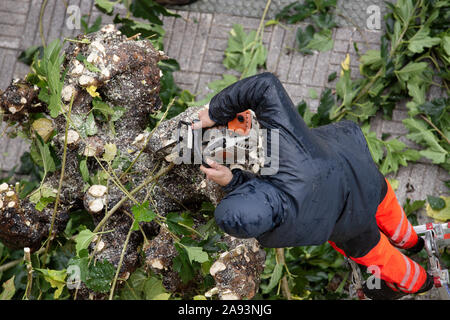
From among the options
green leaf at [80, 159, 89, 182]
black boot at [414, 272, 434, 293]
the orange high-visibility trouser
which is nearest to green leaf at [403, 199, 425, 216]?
the orange high-visibility trouser

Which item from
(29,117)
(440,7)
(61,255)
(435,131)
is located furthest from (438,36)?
(61,255)

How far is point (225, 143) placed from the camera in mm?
2184

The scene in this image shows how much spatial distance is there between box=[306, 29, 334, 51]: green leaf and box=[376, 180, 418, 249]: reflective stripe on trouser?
4.22 feet

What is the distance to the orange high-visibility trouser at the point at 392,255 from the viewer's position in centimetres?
260

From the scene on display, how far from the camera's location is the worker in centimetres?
193

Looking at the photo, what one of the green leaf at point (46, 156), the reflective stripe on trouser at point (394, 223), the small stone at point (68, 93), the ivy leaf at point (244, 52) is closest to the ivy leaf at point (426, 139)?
the reflective stripe on trouser at point (394, 223)

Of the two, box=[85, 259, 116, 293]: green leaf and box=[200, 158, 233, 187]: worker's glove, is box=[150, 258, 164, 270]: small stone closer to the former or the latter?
box=[85, 259, 116, 293]: green leaf

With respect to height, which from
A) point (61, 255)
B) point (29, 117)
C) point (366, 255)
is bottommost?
point (61, 255)

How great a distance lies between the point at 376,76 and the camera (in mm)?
3389

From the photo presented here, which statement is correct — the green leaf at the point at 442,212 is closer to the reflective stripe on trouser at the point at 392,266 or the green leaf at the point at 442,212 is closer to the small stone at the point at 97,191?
the reflective stripe on trouser at the point at 392,266

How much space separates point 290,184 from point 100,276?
101cm

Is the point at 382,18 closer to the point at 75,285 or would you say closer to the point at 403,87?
the point at 403,87

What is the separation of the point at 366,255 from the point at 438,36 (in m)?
1.69

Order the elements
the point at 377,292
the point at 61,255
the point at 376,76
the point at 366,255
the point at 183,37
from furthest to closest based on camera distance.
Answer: the point at 183,37 < the point at 376,76 < the point at 61,255 < the point at 377,292 < the point at 366,255
